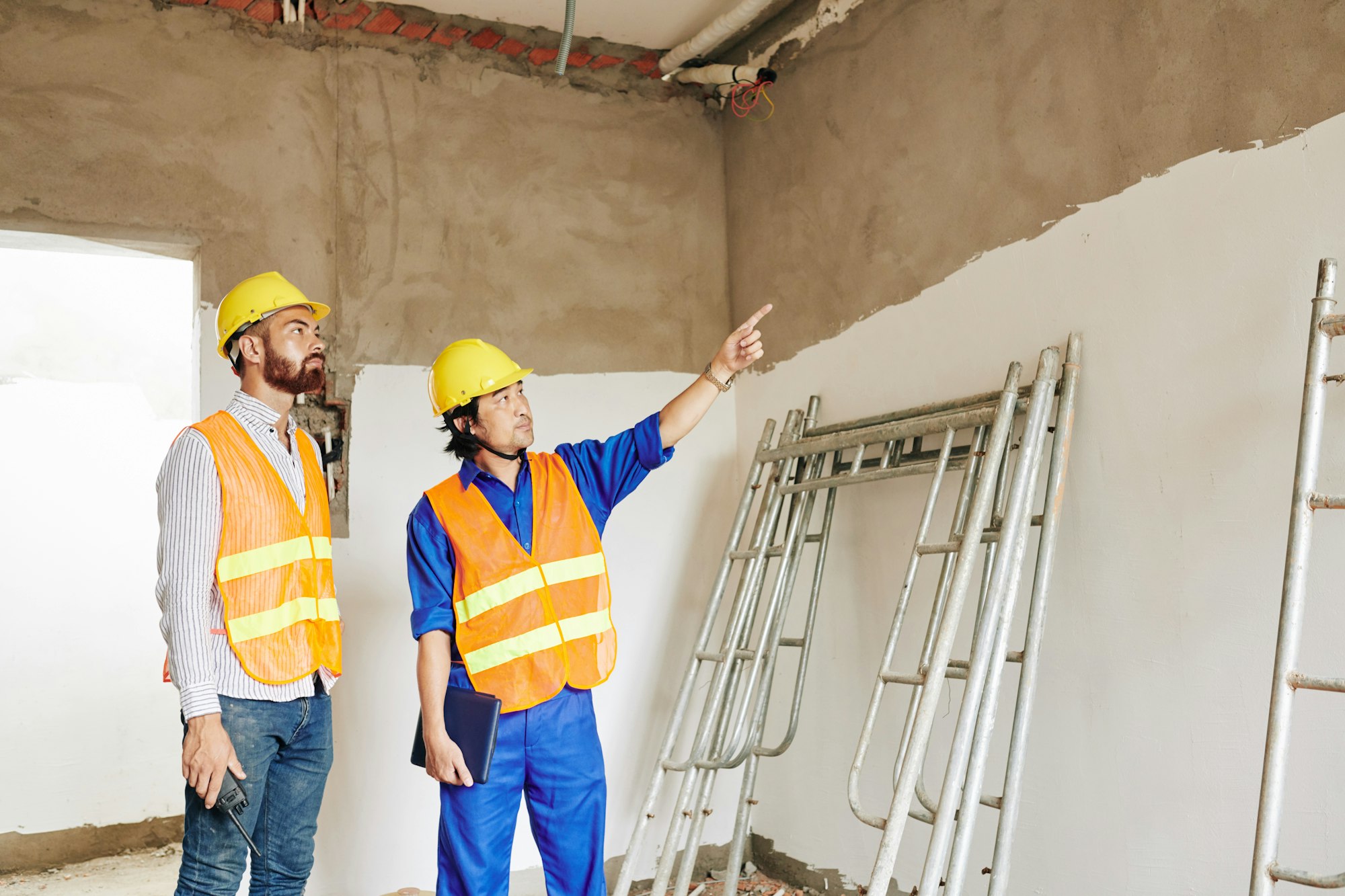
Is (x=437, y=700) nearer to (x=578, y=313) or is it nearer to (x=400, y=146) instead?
(x=578, y=313)

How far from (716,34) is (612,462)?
183 centimetres

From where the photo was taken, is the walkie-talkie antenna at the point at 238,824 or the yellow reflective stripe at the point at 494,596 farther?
the yellow reflective stripe at the point at 494,596

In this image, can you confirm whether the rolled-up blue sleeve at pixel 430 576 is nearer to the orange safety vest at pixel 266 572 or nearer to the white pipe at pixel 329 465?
the orange safety vest at pixel 266 572

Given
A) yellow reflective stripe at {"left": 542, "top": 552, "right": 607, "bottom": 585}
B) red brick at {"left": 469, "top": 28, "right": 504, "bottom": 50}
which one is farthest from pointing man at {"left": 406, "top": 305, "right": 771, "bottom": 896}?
red brick at {"left": 469, "top": 28, "right": 504, "bottom": 50}

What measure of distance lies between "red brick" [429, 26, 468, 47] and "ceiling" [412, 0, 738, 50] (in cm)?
5

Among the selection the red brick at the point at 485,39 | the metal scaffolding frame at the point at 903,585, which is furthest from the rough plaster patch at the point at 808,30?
the metal scaffolding frame at the point at 903,585

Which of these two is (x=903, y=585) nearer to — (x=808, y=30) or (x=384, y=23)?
(x=808, y=30)

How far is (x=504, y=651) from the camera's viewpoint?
226 centimetres

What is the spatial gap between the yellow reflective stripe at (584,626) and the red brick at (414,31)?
7.20 ft

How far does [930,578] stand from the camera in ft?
9.16

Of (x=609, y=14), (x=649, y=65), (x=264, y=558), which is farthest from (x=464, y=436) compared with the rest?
(x=649, y=65)

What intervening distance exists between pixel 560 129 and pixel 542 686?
219 centimetres

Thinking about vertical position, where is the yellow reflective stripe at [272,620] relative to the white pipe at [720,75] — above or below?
below

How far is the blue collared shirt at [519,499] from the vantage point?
230 cm
